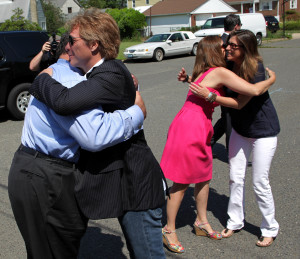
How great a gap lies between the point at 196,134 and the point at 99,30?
1.57 m

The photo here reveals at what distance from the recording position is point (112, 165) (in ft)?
6.76

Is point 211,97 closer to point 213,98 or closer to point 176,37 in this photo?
point 213,98

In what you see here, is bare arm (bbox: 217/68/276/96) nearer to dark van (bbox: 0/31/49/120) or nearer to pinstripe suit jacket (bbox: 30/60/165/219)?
pinstripe suit jacket (bbox: 30/60/165/219)

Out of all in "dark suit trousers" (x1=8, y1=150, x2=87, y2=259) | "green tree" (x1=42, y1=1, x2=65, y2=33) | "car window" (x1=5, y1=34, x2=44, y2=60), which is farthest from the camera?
"green tree" (x1=42, y1=1, x2=65, y2=33)

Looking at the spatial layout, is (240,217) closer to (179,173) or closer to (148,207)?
(179,173)

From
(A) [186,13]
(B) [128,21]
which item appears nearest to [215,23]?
(B) [128,21]

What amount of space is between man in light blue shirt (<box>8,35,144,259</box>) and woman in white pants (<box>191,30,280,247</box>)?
1.37 meters

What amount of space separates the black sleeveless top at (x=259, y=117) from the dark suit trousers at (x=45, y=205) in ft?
5.81

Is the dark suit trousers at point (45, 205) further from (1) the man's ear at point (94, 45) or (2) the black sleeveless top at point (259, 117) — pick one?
(2) the black sleeveless top at point (259, 117)

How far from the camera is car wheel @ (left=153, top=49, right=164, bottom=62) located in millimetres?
19719

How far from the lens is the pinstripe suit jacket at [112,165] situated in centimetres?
191

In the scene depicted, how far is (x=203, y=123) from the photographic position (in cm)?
332

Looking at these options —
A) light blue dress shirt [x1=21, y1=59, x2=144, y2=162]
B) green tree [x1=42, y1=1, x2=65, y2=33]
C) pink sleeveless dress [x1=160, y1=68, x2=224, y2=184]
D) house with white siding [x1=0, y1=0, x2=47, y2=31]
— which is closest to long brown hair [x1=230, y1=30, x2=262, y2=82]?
pink sleeveless dress [x1=160, y1=68, x2=224, y2=184]

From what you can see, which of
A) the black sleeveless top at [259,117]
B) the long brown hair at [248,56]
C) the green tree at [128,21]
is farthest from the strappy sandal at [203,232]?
the green tree at [128,21]
